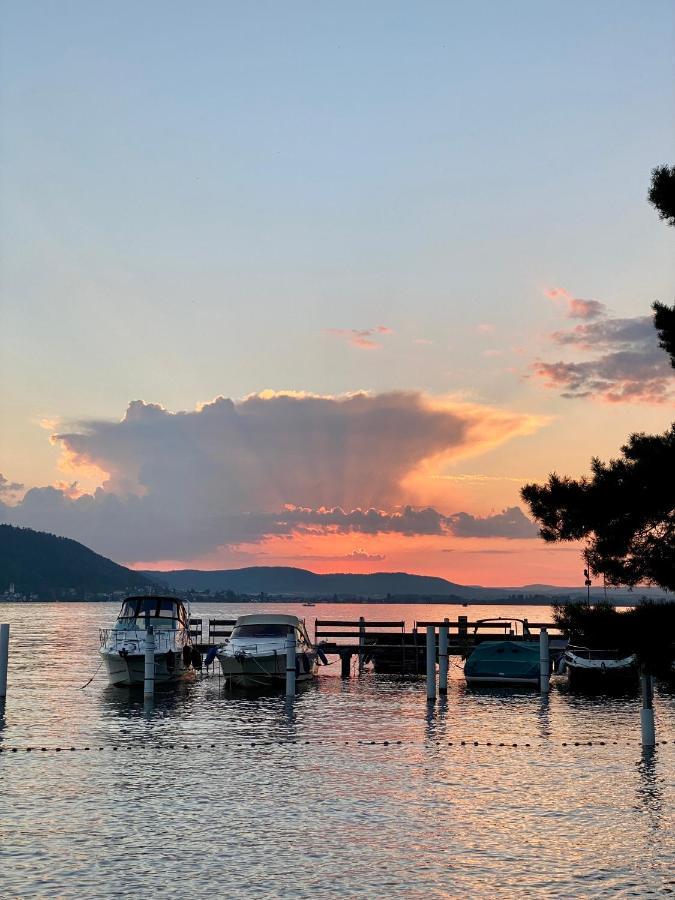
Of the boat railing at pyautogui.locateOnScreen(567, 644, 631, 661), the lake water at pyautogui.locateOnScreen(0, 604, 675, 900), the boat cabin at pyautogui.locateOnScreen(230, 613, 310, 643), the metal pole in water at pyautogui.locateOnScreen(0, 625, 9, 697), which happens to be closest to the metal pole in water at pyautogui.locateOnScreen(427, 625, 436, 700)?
the lake water at pyautogui.locateOnScreen(0, 604, 675, 900)

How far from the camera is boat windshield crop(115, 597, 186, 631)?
4147 centimetres

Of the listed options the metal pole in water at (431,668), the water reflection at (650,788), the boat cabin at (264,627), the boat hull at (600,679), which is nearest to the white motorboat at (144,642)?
the boat cabin at (264,627)

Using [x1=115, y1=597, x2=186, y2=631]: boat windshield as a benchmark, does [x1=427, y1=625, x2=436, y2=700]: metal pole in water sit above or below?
below

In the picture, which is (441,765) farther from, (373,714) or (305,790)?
(373,714)

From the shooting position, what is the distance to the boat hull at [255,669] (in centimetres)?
3822

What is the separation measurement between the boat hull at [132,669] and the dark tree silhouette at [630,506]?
2523 cm

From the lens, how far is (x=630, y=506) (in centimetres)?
1584

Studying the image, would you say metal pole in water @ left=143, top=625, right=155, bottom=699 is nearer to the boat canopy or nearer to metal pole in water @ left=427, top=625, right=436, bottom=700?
the boat canopy

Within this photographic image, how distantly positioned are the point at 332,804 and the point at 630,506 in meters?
6.94

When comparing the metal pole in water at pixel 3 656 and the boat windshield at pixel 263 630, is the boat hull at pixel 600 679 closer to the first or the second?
the boat windshield at pixel 263 630

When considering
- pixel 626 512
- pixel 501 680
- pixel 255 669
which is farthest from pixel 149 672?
pixel 626 512

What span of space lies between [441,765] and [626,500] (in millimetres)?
8450

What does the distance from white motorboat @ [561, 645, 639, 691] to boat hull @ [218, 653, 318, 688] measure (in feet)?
39.8

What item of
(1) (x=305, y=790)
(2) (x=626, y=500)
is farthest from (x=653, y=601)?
(1) (x=305, y=790)
